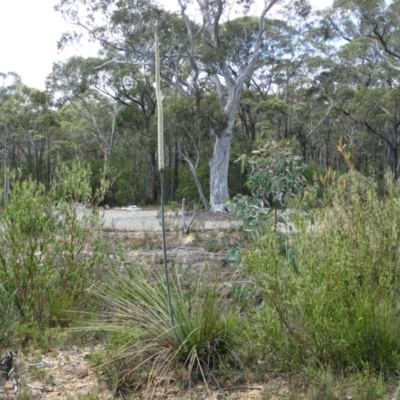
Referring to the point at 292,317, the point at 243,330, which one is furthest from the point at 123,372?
the point at 292,317

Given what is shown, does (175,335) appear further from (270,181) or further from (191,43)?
(191,43)

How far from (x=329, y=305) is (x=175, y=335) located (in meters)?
0.84

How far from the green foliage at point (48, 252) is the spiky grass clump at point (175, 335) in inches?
31.7

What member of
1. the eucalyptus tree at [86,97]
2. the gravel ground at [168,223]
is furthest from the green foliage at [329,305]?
the eucalyptus tree at [86,97]

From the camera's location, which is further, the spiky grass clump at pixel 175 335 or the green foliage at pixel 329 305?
the spiky grass clump at pixel 175 335

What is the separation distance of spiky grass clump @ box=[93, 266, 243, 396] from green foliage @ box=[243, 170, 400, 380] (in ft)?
0.90

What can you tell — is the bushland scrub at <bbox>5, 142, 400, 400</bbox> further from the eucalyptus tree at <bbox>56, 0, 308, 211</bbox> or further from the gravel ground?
the eucalyptus tree at <bbox>56, 0, 308, 211</bbox>

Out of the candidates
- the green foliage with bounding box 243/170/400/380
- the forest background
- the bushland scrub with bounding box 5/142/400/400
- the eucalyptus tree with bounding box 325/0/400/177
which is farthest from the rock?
the eucalyptus tree with bounding box 325/0/400/177

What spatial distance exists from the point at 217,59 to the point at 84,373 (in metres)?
17.6

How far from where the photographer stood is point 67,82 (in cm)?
3023

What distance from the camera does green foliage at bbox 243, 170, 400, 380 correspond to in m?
2.65

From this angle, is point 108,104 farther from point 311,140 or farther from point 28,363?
point 28,363

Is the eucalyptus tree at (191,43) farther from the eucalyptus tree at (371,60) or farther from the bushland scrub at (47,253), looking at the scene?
the bushland scrub at (47,253)

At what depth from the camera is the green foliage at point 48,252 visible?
3.90m
